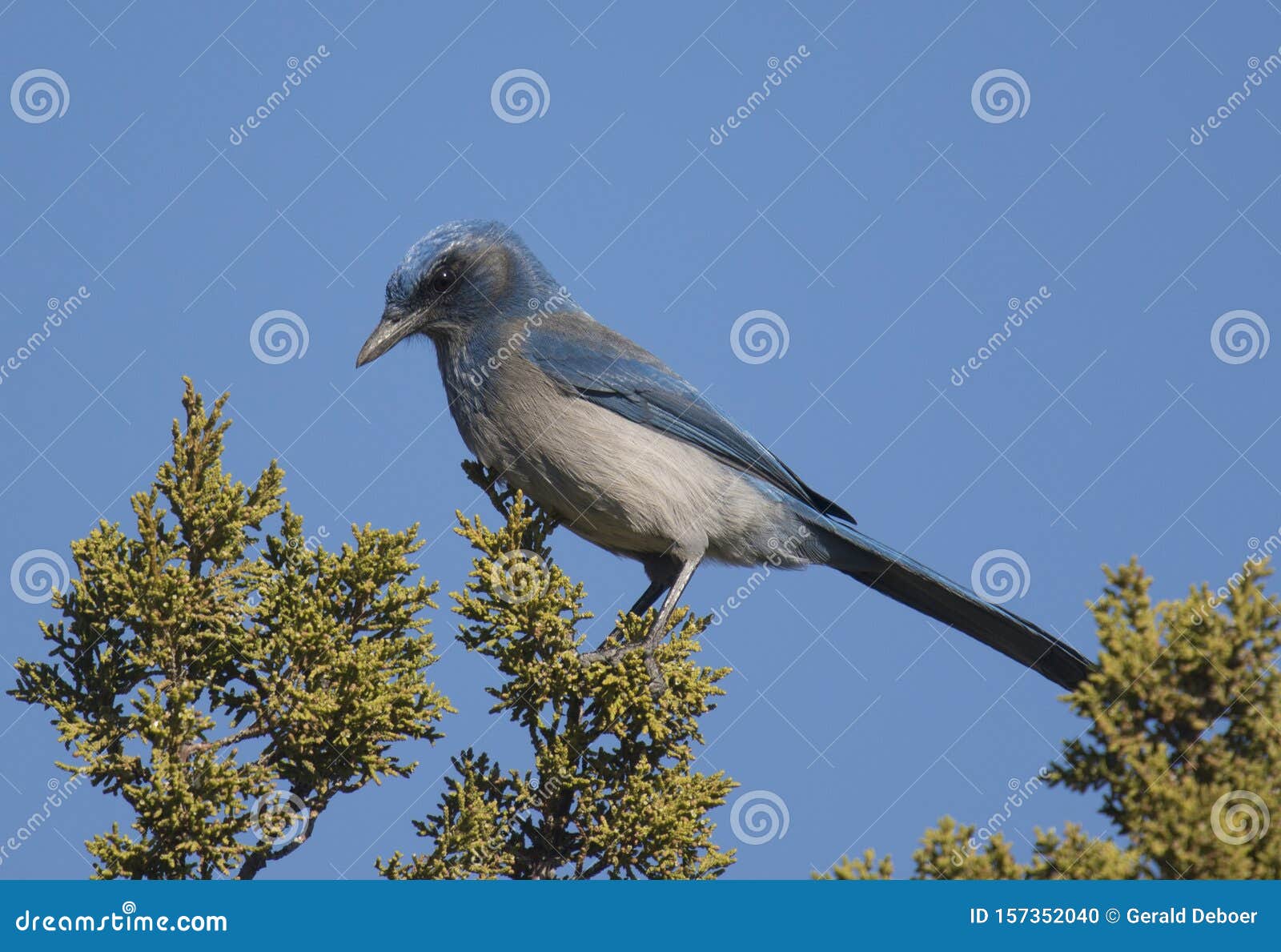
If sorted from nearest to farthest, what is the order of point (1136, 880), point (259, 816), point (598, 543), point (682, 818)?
point (1136, 880) < point (259, 816) < point (682, 818) < point (598, 543)

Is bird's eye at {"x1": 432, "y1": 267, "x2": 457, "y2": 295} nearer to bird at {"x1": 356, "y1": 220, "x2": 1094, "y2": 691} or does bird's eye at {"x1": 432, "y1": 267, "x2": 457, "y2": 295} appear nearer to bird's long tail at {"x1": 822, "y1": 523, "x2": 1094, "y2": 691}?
bird at {"x1": 356, "y1": 220, "x2": 1094, "y2": 691}

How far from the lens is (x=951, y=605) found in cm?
688

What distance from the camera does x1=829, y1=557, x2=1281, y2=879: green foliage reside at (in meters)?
3.75

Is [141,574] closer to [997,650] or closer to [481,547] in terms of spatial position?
[481,547]

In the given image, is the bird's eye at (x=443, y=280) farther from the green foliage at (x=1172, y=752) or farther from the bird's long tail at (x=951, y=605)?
the green foliage at (x=1172, y=752)

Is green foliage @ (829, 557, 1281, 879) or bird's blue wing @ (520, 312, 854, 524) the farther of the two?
bird's blue wing @ (520, 312, 854, 524)

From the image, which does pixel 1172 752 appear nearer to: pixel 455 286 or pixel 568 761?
pixel 568 761

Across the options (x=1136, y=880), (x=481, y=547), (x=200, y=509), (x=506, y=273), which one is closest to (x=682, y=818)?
(x=481, y=547)

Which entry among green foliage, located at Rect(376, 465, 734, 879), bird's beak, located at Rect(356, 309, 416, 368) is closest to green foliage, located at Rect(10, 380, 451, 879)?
green foliage, located at Rect(376, 465, 734, 879)

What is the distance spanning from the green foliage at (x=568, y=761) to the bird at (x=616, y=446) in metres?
1.13

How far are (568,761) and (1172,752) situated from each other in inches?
92.3

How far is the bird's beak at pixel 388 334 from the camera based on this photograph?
699cm

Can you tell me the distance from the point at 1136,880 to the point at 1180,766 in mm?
367

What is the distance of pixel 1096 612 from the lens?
398 cm
